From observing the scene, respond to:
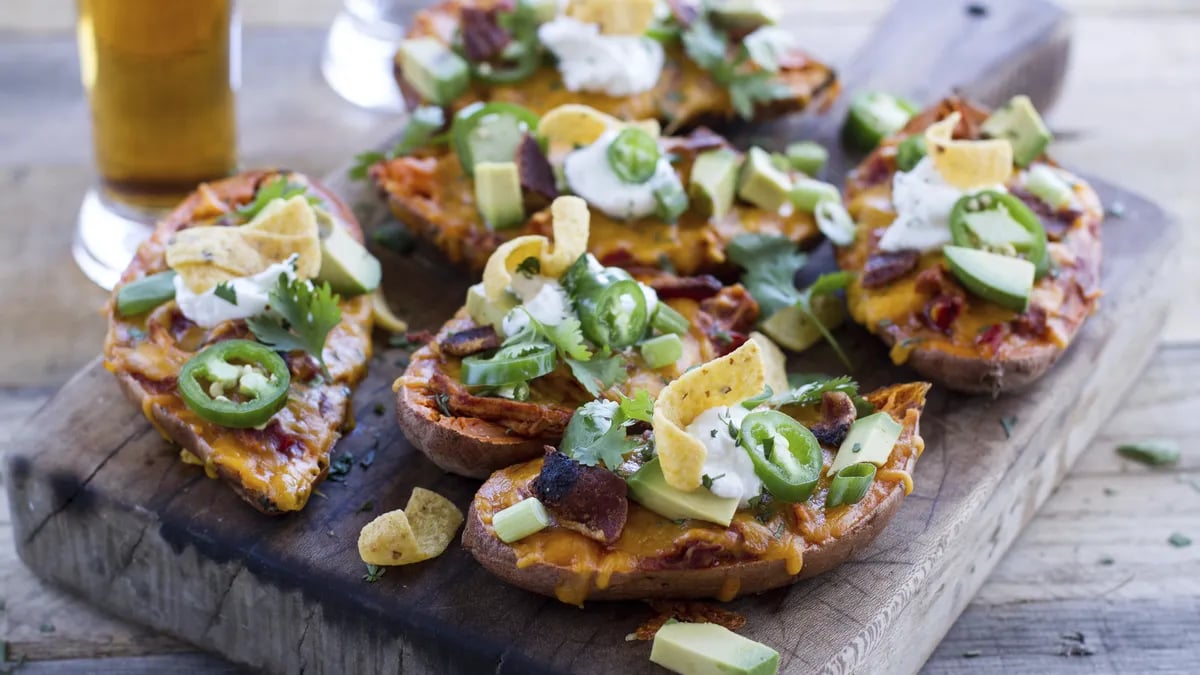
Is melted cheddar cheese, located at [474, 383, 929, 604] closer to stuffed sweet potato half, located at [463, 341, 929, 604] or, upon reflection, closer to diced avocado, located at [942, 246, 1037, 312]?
stuffed sweet potato half, located at [463, 341, 929, 604]

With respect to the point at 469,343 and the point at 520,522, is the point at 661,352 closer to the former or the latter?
the point at 469,343

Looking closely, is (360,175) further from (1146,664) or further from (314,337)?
(1146,664)

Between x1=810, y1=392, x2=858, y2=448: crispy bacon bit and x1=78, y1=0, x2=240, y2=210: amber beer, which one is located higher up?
x1=810, y1=392, x2=858, y2=448: crispy bacon bit

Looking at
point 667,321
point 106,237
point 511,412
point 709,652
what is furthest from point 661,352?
point 106,237

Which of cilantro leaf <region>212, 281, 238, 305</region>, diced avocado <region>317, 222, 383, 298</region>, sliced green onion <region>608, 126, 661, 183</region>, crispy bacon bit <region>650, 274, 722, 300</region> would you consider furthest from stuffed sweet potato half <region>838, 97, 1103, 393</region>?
cilantro leaf <region>212, 281, 238, 305</region>

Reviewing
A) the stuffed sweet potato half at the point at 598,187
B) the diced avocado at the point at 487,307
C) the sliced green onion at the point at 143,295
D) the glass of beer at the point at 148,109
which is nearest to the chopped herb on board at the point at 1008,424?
the stuffed sweet potato half at the point at 598,187

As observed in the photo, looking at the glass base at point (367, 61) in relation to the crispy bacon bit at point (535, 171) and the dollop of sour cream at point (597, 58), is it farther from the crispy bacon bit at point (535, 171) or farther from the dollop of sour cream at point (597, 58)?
the crispy bacon bit at point (535, 171)
